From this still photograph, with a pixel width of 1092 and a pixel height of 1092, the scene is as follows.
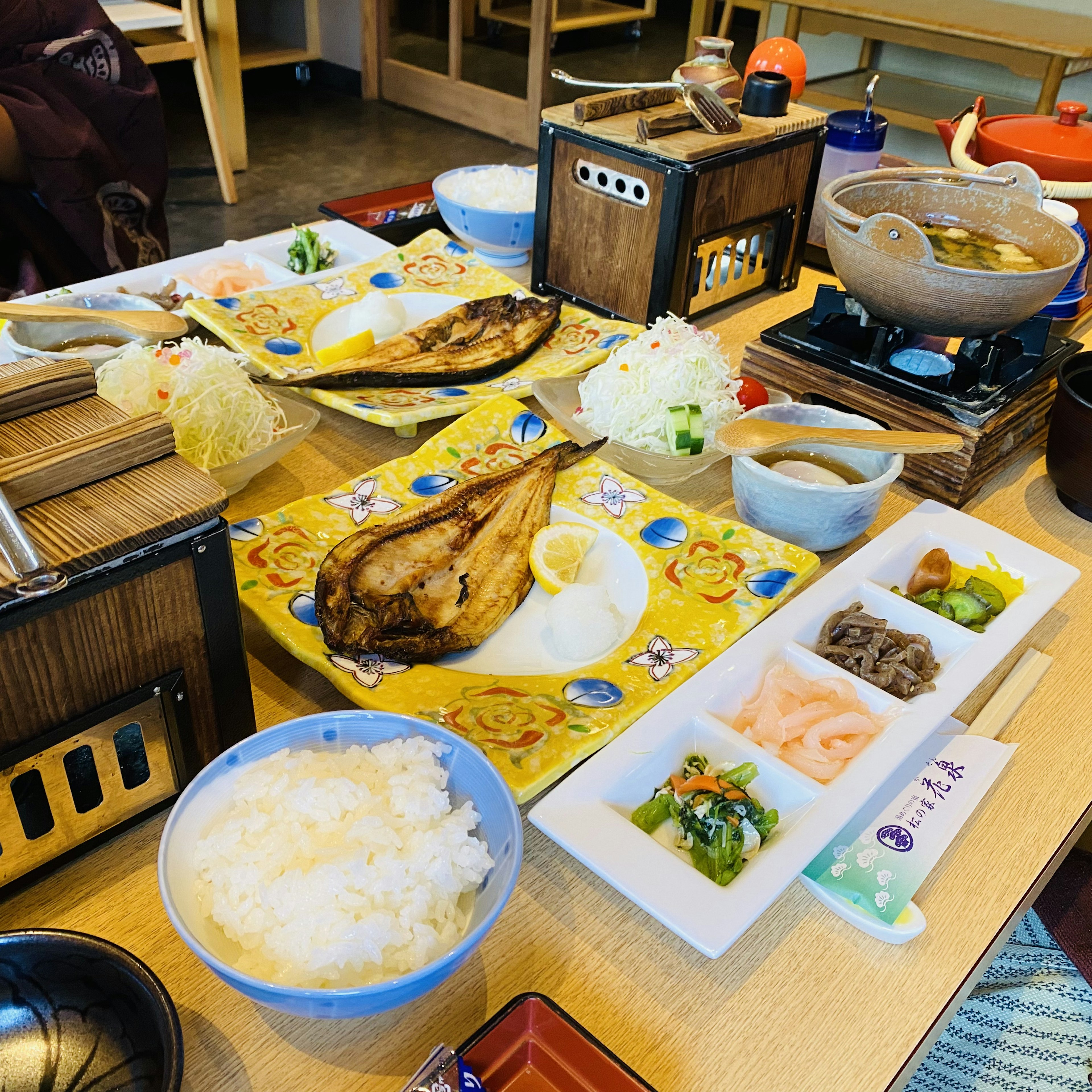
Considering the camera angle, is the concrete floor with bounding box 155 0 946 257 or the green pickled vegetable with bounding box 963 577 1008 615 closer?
the green pickled vegetable with bounding box 963 577 1008 615

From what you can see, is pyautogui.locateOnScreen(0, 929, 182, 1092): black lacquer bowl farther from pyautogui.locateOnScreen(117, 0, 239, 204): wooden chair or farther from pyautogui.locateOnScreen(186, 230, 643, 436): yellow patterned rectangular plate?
pyautogui.locateOnScreen(117, 0, 239, 204): wooden chair

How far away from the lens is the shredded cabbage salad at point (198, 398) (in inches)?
48.6

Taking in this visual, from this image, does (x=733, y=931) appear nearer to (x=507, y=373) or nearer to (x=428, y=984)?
(x=428, y=984)

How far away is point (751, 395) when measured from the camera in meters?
1.46

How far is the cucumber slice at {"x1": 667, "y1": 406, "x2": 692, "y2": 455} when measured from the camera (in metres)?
1.31

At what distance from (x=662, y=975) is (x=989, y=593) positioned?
630mm

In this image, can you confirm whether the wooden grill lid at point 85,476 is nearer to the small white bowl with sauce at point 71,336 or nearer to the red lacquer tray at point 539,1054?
the red lacquer tray at point 539,1054

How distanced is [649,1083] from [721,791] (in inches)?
10.0

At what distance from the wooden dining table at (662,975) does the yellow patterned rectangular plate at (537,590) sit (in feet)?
0.27

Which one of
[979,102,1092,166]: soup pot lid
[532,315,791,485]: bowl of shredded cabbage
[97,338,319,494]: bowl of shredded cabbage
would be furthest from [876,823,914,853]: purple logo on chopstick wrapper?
[979,102,1092,166]: soup pot lid

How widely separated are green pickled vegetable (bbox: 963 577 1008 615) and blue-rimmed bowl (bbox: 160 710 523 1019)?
26.7 inches

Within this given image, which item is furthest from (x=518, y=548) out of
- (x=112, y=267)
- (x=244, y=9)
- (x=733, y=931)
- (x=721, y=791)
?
(x=244, y=9)

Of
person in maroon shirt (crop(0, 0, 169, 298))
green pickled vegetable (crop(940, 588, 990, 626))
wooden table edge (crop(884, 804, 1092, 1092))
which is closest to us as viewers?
wooden table edge (crop(884, 804, 1092, 1092))

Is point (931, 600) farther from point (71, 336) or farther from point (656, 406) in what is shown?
point (71, 336)
